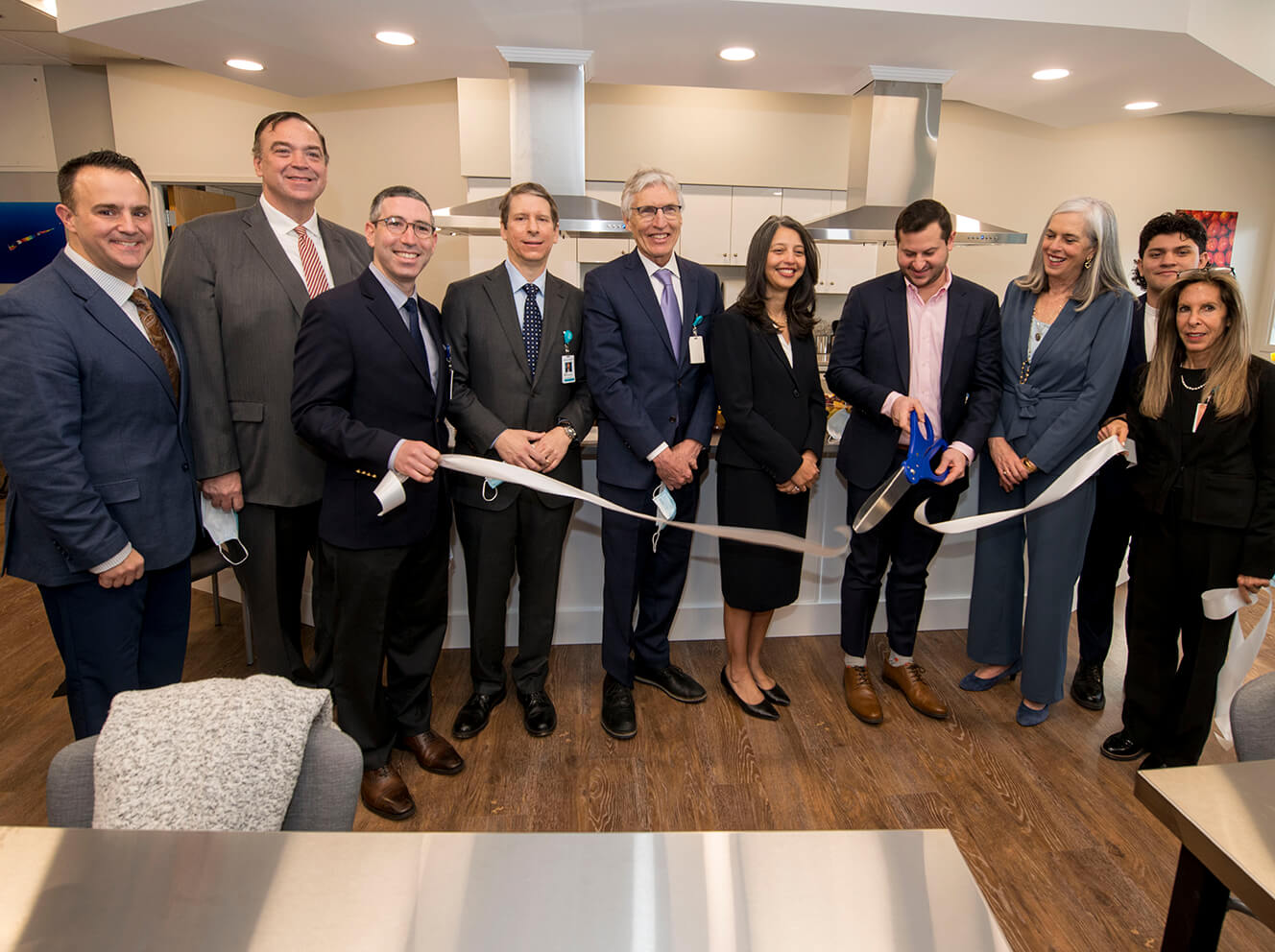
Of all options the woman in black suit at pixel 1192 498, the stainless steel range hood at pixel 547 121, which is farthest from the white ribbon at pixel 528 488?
the stainless steel range hood at pixel 547 121

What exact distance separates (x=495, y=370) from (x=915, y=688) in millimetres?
1960

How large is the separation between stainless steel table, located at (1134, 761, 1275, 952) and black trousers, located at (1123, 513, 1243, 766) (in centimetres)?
128

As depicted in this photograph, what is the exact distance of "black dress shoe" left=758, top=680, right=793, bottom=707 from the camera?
292 cm

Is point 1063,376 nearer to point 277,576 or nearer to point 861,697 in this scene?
point 861,697

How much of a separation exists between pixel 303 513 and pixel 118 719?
148 centimetres

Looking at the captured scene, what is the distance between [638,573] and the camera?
2.74 metres

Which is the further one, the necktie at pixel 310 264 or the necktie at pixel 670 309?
the necktie at pixel 670 309

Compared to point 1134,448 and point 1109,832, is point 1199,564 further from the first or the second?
point 1109,832

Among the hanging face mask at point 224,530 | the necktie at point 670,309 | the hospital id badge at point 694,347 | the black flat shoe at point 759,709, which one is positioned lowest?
the black flat shoe at point 759,709

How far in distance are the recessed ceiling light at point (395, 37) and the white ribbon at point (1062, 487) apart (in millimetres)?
3081

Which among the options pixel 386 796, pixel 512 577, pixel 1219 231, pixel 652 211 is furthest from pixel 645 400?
pixel 1219 231

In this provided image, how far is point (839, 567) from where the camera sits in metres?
3.44

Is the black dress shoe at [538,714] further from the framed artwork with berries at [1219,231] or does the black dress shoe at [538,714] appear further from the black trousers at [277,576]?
the framed artwork with berries at [1219,231]

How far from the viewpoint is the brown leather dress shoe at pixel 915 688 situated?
112 inches
